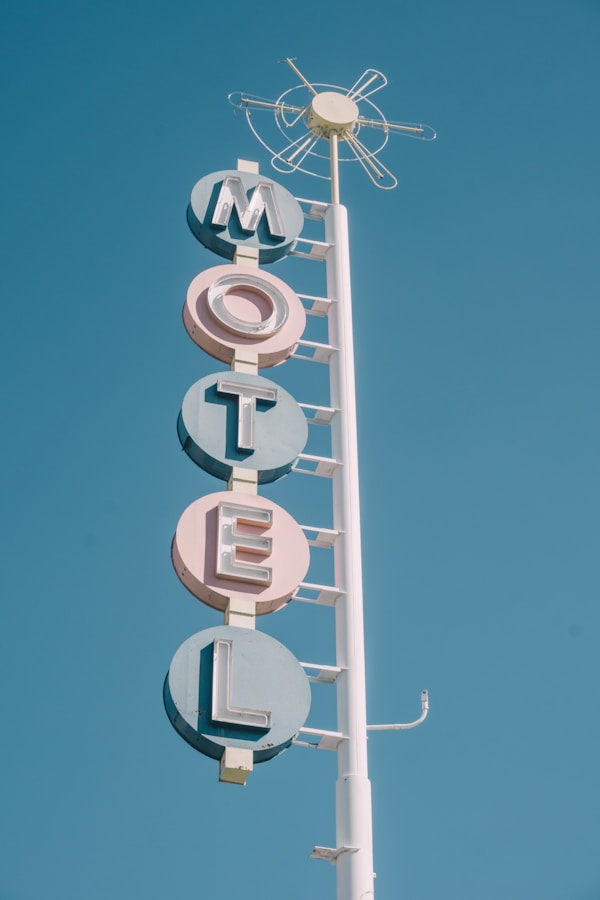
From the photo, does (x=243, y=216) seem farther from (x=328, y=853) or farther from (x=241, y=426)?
(x=328, y=853)

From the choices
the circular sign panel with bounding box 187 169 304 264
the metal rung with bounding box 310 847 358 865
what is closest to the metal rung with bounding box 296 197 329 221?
the circular sign panel with bounding box 187 169 304 264

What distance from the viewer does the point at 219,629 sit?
683 inches

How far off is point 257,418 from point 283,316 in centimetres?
172

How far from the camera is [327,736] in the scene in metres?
17.0

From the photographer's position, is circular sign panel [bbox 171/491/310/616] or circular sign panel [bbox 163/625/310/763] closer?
circular sign panel [bbox 163/625/310/763]

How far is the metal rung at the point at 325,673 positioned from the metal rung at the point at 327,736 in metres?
0.67

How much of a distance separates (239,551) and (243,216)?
518 cm

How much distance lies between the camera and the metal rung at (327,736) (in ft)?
55.8

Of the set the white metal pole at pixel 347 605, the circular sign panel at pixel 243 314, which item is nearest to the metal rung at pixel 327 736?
the white metal pole at pixel 347 605

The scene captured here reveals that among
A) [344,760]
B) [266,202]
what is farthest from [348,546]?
[266,202]

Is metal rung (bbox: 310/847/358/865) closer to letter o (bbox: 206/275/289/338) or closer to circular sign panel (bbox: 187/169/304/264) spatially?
letter o (bbox: 206/275/289/338)

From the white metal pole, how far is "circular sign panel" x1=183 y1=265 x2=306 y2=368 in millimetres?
586

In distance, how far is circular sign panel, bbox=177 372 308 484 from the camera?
61.6 ft

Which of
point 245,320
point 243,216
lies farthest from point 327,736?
point 243,216
